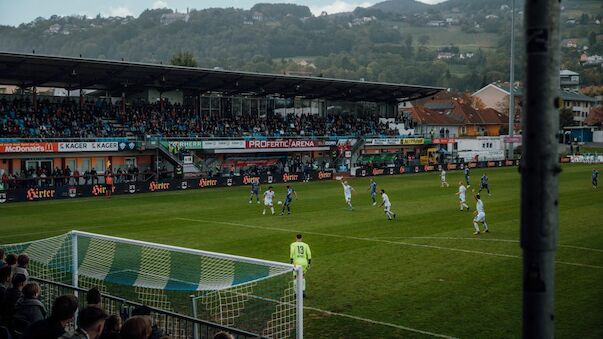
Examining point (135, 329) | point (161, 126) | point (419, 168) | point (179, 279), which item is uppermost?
point (161, 126)

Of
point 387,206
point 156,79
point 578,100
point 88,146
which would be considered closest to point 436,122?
point 156,79

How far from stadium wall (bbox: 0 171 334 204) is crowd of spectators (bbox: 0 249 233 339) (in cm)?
3606

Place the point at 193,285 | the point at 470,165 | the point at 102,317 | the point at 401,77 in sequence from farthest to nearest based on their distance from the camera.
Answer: the point at 401,77 → the point at 470,165 → the point at 193,285 → the point at 102,317

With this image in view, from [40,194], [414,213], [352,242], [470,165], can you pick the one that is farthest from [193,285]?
[470,165]

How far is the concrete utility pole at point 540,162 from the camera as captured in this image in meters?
3.25

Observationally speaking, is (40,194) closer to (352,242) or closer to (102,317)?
(352,242)

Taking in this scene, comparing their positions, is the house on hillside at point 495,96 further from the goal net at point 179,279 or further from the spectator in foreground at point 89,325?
the spectator in foreground at point 89,325

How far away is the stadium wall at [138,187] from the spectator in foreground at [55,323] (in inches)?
1524

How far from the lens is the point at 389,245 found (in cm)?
2562

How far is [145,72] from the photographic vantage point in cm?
5956

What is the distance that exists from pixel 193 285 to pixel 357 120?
71.7 metres

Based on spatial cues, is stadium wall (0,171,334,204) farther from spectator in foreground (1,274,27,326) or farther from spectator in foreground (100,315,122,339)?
spectator in foreground (100,315,122,339)

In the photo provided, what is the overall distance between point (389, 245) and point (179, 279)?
11538 millimetres

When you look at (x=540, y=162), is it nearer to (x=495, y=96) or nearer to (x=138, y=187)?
(x=138, y=187)
